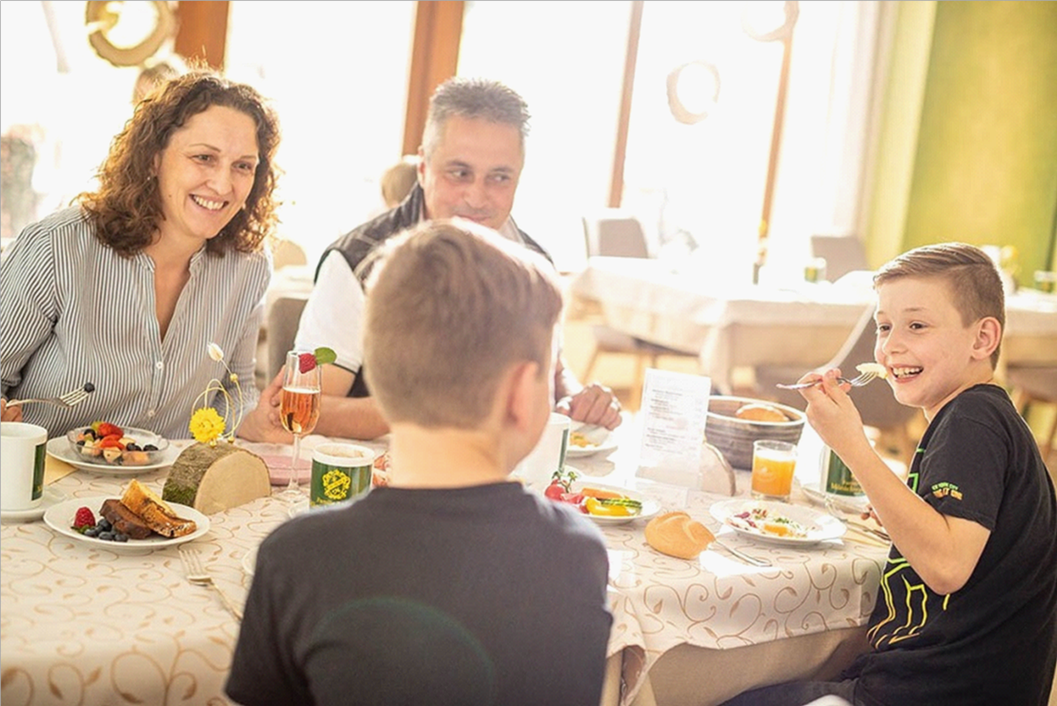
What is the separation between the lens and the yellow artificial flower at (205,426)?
1.70m

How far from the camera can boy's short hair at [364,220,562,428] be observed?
3.40 feet

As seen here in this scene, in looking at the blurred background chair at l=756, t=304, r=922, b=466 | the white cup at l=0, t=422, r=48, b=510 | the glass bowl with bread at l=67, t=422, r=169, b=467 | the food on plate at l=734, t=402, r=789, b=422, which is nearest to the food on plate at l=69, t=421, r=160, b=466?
the glass bowl with bread at l=67, t=422, r=169, b=467

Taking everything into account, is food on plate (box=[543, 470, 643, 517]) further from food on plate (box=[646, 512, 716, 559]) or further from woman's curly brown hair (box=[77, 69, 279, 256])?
woman's curly brown hair (box=[77, 69, 279, 256])

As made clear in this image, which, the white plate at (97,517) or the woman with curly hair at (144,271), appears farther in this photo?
the woman with curly hair at (144,271)

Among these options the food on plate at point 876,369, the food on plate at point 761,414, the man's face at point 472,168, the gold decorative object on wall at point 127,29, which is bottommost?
the food on plate at point 761,414

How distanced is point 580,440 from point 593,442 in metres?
0.03

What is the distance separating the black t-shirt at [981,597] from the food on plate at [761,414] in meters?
0.50

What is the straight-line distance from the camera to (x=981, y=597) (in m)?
1.63

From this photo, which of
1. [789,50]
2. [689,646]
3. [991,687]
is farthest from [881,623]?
[789,50]

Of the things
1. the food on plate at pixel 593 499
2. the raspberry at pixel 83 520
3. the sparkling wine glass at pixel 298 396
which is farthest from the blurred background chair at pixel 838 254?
the raspberry at pixel 83 520

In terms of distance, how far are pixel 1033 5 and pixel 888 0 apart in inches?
36.3

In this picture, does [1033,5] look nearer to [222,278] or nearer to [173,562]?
[222,278]

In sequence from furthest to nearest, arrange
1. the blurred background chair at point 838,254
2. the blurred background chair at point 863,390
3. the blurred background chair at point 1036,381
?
1. the blurred background chair at point 838,254
2. the blurred background chair at point 1036,381
3. the blurred background chair at point 863,390

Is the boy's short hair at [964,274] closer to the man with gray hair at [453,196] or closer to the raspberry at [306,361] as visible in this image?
the man with gray hair at [453,196]
